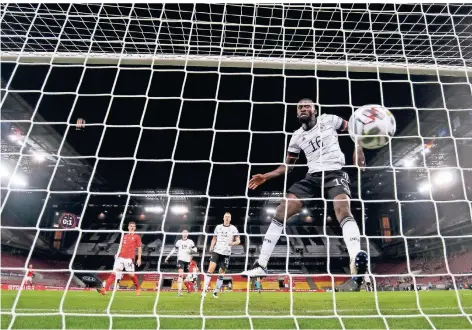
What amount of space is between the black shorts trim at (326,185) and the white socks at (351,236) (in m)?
0.33

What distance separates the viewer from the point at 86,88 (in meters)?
11.6

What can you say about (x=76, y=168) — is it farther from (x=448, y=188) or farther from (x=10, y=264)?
(x=448, y=188)

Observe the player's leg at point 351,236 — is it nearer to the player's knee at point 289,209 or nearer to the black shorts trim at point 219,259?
the player's knee at point 289,209

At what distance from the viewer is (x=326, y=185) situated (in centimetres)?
416

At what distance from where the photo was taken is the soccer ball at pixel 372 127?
12.5 ft

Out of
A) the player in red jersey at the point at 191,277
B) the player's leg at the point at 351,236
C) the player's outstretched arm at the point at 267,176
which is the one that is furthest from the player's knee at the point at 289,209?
the player in red jersey at the point at 191,277

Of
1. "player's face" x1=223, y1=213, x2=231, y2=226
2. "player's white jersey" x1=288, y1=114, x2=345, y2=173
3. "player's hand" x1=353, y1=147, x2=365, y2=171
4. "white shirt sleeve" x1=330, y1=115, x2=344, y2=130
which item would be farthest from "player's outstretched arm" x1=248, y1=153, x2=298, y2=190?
"player's face" x1=223, y1=213, x2=231, y2=226

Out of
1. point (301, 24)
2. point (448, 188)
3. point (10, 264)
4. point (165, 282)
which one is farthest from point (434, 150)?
point (10, 264)

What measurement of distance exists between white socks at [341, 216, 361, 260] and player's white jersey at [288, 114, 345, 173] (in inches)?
26.0

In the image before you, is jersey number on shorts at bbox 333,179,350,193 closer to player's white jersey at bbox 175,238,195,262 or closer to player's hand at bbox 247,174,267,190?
player's hand at bbox 247,174,267,190

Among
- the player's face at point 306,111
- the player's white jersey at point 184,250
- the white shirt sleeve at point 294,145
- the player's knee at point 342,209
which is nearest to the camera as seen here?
the player's knee at point 342,209

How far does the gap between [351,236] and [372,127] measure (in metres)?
1.08

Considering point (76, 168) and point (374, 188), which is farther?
point (374, 188)

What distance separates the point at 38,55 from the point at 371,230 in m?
25.8
